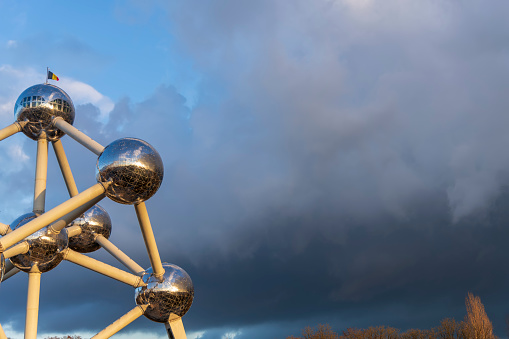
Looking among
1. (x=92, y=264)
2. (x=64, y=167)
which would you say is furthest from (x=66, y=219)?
(x=64, y=167)

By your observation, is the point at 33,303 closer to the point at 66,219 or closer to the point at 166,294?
the point at 66,219

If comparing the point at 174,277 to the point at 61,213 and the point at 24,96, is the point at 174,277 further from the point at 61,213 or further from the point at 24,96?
the point at 24,96

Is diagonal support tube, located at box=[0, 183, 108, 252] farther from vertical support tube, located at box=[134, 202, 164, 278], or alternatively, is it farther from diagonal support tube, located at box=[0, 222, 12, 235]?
diagonal support tube, located at box=[0, 222, 12, 235]

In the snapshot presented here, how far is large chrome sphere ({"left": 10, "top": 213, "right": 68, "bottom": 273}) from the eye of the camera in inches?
569

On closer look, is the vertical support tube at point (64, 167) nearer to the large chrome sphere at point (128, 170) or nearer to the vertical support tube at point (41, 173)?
the vertical support tube at point (41, 173)

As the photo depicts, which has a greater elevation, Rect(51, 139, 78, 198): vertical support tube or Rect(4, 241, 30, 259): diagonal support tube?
Rect(51, 139, 78, 198): vertical support tube

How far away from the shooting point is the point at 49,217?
12.4 meters

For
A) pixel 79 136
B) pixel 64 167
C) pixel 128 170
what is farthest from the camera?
pixel 64 167

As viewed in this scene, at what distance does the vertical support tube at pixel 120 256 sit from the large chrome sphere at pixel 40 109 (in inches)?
137

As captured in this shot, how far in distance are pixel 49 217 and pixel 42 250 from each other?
2.54 meters

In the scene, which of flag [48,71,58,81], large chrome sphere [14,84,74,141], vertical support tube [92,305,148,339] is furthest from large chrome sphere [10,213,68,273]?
flag [48,71,58,81]

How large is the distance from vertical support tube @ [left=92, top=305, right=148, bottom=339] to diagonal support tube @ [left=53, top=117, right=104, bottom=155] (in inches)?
187

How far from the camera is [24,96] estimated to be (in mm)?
16422

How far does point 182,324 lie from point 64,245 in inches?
167
